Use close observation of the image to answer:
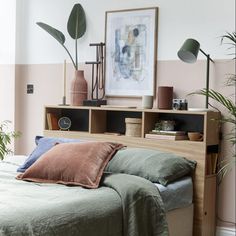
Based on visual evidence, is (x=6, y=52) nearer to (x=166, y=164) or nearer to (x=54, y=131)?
(x=54, y=131)

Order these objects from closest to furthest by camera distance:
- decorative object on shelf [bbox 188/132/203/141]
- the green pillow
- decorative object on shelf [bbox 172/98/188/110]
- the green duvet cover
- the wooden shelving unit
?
the green duvet cover → the green pillow → the wooden shelving unit → decorative object on shelf [bbox 188/132/203/141] → decorative object on shelf [bbox 172/98/188/110]

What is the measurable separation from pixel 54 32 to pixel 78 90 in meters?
0.62

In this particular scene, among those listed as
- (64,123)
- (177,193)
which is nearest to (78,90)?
(64,123)

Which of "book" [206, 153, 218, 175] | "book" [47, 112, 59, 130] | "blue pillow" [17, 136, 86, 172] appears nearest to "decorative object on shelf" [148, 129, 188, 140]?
"book" [206, 153, 218, 175]

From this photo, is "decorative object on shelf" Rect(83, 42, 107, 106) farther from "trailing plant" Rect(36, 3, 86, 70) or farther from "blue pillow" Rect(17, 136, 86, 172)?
"blue pillow" Rect(17, 136, 86, 172)

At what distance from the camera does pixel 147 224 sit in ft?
9.75

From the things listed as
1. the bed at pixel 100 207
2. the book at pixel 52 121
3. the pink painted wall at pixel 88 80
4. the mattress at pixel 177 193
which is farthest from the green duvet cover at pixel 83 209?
the book at pixel 52 121

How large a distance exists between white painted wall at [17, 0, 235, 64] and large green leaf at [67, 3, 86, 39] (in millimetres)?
49

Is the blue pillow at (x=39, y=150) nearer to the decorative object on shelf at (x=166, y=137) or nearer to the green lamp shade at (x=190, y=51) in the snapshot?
the decorative object on shelf at (x=166, y=137)

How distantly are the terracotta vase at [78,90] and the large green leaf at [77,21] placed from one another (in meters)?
0.38

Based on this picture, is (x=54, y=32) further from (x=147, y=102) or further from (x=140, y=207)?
(x=140, y=207)

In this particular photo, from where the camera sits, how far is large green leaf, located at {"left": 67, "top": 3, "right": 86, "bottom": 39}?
4.51m

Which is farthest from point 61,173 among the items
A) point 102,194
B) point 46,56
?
point 46,56

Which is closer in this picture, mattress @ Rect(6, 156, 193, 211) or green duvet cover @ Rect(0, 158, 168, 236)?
green duvet cover @ Rect(0, 158, 168, 236)
